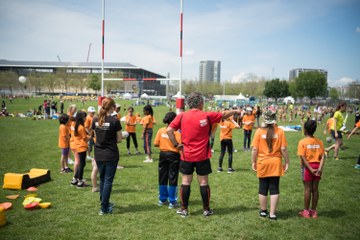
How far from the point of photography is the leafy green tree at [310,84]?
78.7m

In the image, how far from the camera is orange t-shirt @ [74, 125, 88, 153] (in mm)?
6562

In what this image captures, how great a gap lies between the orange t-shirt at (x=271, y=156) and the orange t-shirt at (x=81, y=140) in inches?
169

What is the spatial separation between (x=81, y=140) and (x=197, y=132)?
3.45m

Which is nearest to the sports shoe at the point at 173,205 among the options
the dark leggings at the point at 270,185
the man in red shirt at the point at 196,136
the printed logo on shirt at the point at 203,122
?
the man in red shirt at the point at 196,136

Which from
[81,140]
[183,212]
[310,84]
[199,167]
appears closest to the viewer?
[199,167]

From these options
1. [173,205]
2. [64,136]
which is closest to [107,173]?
[173,205]

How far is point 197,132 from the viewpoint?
4.63m

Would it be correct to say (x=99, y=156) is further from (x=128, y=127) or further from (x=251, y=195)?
(x=128, y=127)

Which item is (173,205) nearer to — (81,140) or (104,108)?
(104,108)

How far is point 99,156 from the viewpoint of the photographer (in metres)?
4.93

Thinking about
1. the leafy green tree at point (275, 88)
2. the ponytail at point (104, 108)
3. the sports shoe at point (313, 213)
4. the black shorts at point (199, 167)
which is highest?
the leafy green tree at point (275, 88)

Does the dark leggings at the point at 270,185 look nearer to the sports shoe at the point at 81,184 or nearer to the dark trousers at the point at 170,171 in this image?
the dark trousers at the point at 170,171

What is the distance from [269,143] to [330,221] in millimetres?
1980

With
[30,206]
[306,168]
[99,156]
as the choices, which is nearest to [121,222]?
[99,156]
